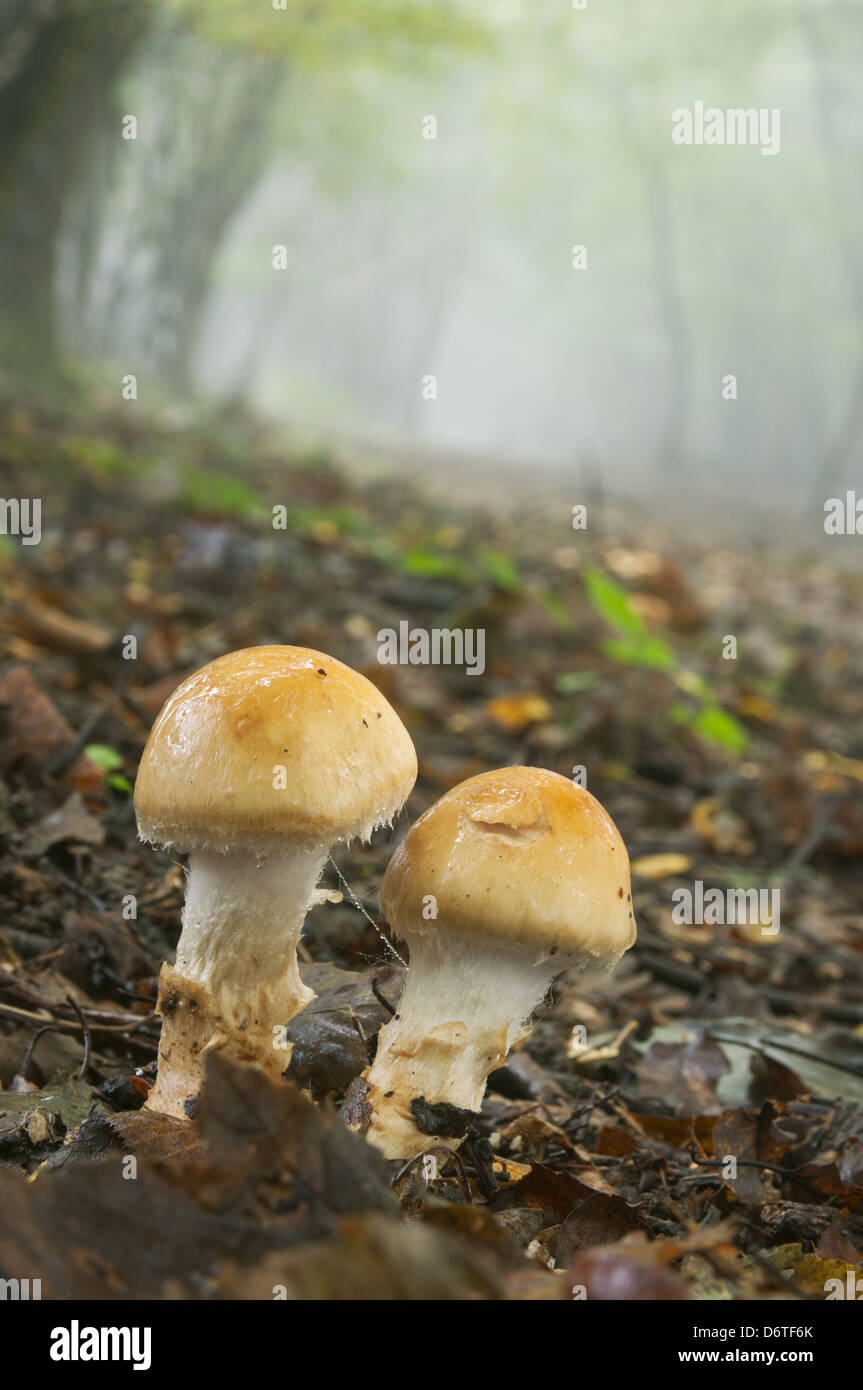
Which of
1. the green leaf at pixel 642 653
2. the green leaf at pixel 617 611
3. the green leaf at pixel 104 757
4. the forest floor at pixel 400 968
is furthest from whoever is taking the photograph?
the green leaf at pixel 617 611

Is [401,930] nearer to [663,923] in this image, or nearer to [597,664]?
[663,923]

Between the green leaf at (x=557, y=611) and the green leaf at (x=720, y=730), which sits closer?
the green leaf at (x=720, y=730)

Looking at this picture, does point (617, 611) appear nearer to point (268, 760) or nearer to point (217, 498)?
point (217, 498)

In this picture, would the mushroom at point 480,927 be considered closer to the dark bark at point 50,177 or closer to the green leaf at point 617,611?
the green leaf at point 617,611

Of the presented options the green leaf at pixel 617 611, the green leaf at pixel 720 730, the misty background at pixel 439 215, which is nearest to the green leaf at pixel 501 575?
the green leaf at pixel 617 611

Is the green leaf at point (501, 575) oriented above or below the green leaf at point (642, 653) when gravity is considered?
above

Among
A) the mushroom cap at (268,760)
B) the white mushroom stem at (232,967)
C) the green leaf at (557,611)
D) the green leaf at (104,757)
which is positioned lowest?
the white mushroom stem at (232,967)
